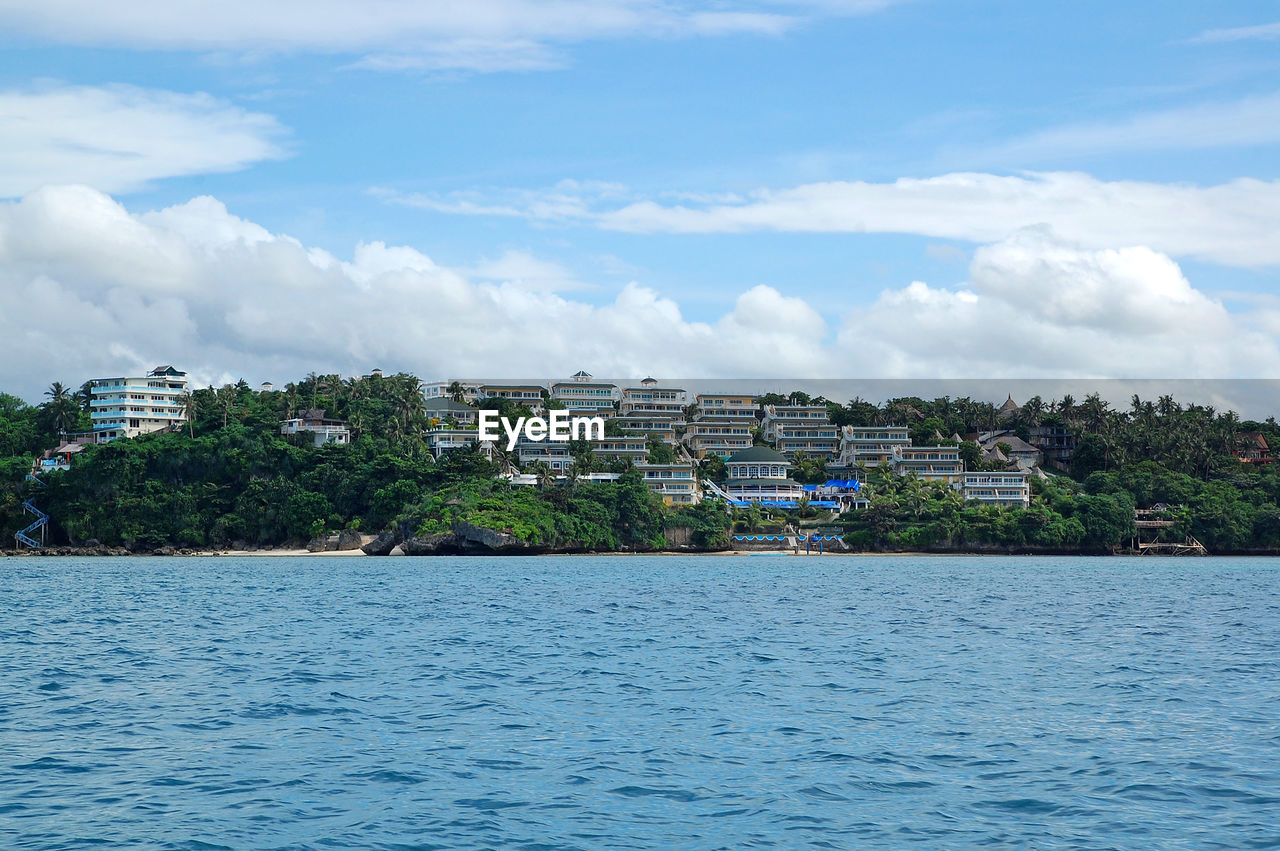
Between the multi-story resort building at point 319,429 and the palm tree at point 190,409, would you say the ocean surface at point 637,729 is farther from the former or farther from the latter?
the palm tree at point 190,409

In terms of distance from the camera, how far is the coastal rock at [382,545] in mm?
103750

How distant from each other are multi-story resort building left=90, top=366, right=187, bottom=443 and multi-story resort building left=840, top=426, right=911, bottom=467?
79750 millimetres

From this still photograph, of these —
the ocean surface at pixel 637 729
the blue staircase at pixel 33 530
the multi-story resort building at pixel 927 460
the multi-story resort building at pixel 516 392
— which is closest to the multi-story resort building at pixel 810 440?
the multi-story resort building at pixel 927 460

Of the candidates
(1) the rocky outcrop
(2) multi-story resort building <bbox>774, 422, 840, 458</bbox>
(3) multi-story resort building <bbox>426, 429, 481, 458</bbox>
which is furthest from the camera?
(2) multi-story resort building <bbox>774, 422, 840, 458</bbox>

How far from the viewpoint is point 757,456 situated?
127 m

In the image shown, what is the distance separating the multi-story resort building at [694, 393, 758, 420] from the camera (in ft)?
500

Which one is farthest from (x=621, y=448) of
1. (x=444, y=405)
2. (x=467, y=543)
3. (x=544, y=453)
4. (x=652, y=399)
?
(x=467, y=543)

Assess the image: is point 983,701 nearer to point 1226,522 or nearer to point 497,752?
point 497,752

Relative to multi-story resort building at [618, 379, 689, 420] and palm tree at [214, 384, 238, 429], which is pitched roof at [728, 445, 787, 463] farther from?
palm tree at [214, 384, 238, 429]

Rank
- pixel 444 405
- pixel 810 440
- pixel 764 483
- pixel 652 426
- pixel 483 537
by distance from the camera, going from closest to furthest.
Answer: pixel 483 537 → pixel 764 483 → pixel 444 405 → pixel 652 426 → pixel 810 440

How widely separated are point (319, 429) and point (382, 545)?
26.3 meters

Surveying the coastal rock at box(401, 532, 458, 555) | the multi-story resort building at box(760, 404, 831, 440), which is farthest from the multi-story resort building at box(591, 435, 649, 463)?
the coastal rock at box(401, 532, 458, 555)

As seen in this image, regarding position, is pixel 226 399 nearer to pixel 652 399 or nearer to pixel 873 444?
pixel 652 399
